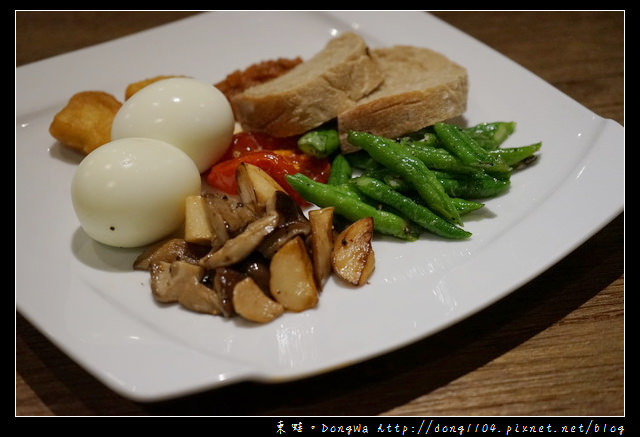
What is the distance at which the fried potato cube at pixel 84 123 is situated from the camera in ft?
9.55

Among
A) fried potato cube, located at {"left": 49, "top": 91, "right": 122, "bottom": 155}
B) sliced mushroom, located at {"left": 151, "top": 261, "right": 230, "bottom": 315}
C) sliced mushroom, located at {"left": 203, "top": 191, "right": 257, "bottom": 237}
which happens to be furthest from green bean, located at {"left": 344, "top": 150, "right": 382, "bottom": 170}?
fried potato cube, located at {"left": 49, "top": 91, "right": 122, "bottom": 155}

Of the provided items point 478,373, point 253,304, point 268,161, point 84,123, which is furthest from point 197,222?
point 478,373

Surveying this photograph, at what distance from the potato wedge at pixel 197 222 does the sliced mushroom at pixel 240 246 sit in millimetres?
141

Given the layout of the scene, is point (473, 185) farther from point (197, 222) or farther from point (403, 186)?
point (197, 222)

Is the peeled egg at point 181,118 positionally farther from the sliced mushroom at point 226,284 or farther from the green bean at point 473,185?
the green bean at point 473,185

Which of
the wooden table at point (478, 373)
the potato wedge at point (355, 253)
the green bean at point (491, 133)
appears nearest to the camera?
the wooden table at point (478, 373)

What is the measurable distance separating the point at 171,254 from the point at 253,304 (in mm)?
462

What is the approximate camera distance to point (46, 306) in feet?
6.80

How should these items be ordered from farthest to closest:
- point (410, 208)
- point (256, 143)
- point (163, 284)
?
1. point (256, 143)
2. point (410, 208)
3. point (163, 284)

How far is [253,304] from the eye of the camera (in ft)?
6.72

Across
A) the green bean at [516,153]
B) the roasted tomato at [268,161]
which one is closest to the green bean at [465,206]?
the green bean at [516,153]

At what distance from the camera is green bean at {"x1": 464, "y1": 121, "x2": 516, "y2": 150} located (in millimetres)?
2869

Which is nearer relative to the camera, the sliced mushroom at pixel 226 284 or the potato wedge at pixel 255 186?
the sliced mushroom at pixel 226 284

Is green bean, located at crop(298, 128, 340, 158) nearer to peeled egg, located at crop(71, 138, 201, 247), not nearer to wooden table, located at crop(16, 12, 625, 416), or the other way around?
peeled egg, located at crop(71, 138, 201, 247)
